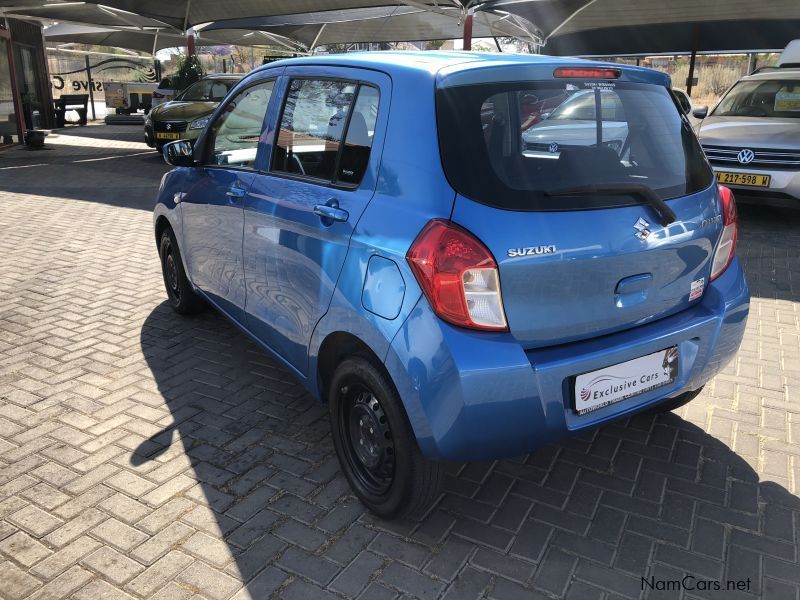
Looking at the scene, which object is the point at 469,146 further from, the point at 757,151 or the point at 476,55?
the point at 757,151

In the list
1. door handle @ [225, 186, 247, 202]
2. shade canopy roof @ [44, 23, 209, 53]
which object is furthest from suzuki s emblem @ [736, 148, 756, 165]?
shade canopy roof @ [44, 23, 209, 53]

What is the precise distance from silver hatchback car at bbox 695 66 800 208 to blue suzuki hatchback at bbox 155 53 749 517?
5139 mm

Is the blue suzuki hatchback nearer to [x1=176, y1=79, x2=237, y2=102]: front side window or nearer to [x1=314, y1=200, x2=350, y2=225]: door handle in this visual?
[x1=314, y1=200, x2=350, y2=225]: door handle

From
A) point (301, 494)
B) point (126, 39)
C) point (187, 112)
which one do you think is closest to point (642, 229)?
point (301, 494)

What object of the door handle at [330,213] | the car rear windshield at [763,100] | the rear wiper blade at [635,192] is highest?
the car rear windshield at [763,100]

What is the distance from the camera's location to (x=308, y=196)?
2.98 metres

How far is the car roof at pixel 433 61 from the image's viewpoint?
253 cm

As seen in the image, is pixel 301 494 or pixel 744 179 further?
pixel 744 179

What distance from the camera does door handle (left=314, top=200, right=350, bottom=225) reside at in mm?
2701

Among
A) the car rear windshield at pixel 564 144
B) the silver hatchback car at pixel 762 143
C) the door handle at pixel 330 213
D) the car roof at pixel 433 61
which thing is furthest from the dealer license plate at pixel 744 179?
the door handle at pixel 330 213

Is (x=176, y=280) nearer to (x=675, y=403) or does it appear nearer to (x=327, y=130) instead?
(x=327, y=130)

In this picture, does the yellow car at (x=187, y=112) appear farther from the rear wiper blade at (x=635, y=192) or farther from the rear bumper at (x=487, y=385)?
the rear bumper at (x=487, y=385)

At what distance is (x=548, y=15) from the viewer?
58.4ft

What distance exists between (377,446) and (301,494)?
18.6 inches
